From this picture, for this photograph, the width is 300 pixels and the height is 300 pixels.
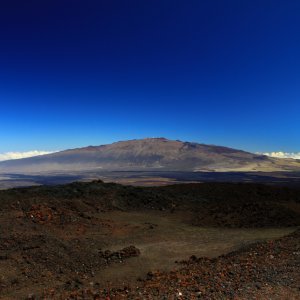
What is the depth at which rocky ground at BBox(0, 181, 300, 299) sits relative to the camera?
909 centimetres

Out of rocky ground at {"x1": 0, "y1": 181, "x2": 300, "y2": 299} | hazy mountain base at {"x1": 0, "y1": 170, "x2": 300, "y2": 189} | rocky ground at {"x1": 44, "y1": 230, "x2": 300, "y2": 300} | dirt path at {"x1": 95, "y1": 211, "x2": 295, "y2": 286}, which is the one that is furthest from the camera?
hazy mountain base at {"x1": 0, "y1": 170, "x2": 300, "y2": 189}

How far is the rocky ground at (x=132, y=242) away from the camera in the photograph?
9.09m

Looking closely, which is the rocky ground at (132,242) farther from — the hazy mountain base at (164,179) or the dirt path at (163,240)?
the hazy mountain base at (164,179)

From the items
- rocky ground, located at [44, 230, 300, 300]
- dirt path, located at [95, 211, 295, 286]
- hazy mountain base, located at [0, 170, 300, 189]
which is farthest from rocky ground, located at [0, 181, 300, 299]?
hazy mountain base, located at [0, 170, 300, 189]

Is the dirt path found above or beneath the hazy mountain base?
beneath

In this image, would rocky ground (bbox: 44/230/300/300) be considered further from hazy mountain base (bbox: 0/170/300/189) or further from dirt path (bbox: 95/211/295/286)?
hazy mountain base (bbox: 0/170/300/189)

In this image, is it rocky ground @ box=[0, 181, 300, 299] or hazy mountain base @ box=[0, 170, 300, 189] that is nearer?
rocky ground @ box=[0, 181, 300, 299]

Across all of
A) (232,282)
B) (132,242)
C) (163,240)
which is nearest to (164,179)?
(163,240)

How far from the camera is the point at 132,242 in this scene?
17.8 m

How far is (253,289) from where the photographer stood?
27.1ft

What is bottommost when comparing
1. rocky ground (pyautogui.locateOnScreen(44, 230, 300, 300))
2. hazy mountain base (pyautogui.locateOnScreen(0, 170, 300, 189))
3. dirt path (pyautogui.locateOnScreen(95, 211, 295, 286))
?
dirt path (pyautogui.locateOnScreen(95, 211, 295, 286))

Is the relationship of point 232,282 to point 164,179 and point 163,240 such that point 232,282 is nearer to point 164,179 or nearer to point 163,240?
point 163,240

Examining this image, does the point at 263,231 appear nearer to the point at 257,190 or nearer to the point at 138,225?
the point at 138,225

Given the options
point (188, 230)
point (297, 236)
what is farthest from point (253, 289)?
point (188, 230)
